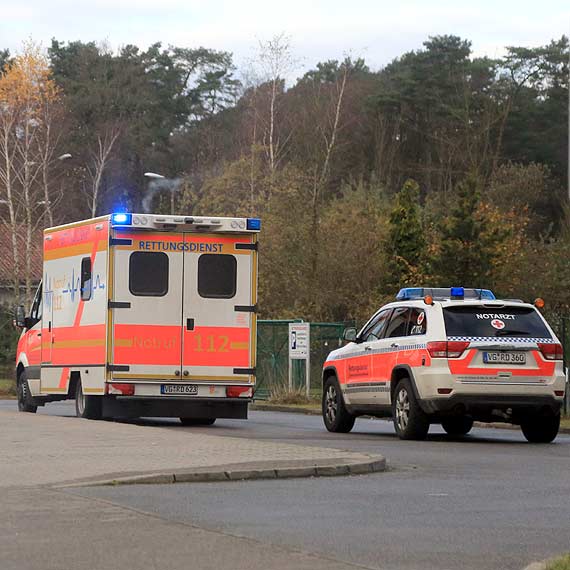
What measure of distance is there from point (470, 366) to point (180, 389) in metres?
5.39

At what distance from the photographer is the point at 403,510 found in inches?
439

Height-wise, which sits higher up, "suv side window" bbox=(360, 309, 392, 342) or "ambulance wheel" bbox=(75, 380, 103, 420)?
"suv side window" bbox=(360, 309, 392, 342)

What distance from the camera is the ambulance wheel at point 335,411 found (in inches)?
842

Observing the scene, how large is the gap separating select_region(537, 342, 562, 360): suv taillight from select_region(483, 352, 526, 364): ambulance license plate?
28 cm

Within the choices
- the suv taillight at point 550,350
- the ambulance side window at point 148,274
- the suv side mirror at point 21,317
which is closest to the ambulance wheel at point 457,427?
the suv taillight at point 550,350

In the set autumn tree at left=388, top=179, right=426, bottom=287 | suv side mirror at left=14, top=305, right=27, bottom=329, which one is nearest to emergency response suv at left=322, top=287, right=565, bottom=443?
suv side mirror at left=14, top=305, right=27, bottom=329

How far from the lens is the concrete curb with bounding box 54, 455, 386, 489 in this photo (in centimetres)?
1267

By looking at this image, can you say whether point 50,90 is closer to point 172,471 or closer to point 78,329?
point 78,329

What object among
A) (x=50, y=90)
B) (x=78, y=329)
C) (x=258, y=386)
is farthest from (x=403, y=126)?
(x=78, y=329)

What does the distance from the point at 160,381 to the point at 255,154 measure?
38792 mm

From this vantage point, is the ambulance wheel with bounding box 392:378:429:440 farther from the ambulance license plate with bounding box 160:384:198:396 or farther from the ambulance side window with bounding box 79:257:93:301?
the ambulance side window with bounding box 79:257:93:301

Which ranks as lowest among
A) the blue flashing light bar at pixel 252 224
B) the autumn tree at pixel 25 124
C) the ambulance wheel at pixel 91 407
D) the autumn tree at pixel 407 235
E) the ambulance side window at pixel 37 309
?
the ambulance wheel at pixel 91 407

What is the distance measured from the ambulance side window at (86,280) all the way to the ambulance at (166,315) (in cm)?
1

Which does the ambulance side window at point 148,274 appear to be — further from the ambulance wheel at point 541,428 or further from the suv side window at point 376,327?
the ambulance wheel at point 541,428
